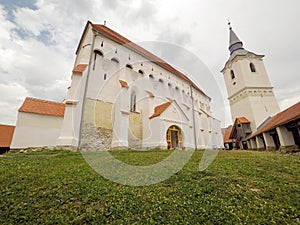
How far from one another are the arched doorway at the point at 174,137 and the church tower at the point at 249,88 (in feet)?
55.2

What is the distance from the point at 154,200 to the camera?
326 cm

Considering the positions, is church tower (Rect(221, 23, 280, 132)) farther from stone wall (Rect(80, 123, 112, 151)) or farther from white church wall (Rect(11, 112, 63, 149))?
white church wall (Rect(11, 112, 63, 149))

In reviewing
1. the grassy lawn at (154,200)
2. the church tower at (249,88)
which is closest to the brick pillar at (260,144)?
the church tower at (249,88)

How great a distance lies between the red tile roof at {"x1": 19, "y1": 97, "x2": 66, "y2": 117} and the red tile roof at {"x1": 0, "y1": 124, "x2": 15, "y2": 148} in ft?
21.4

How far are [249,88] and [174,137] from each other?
2089 cm

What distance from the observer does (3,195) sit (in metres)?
3.46

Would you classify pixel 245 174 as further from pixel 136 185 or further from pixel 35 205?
pixel 35 205

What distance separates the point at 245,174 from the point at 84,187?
498 centimetres

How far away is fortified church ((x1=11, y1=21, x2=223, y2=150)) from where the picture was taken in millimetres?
12070

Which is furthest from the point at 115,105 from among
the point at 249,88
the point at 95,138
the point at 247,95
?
the point at 249,88

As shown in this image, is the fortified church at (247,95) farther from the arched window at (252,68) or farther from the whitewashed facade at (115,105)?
the whitewashed facade at (115,105)

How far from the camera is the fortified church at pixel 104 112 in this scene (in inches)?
475

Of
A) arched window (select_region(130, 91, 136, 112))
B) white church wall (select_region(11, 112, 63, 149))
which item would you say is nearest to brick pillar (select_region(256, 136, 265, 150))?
arched window (select_region(130, 91, 136, 112))

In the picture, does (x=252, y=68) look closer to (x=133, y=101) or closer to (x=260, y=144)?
(x=260, y=144)
